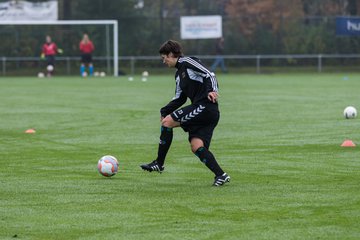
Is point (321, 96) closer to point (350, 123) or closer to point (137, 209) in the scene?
point (350, 123)

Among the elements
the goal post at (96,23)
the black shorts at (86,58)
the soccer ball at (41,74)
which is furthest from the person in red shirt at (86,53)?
the soccer ball at (41,74)

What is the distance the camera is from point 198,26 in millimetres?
49406

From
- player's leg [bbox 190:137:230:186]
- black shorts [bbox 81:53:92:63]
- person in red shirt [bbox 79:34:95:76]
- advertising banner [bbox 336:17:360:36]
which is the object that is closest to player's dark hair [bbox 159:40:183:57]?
player's leg [bbox 190:137:230:186]

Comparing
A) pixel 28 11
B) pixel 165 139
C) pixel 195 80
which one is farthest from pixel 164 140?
pixel 28 11

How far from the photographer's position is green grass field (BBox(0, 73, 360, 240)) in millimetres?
8039

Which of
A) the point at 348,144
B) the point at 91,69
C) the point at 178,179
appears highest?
the point at 178,179

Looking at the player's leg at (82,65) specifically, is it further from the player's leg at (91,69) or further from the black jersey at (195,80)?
the black jersey at (195,80)

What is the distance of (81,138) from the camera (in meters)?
16.5

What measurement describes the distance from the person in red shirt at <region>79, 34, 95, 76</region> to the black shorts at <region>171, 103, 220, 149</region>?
3526 cm

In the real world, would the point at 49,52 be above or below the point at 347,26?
below

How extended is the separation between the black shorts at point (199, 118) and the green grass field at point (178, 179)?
568mm

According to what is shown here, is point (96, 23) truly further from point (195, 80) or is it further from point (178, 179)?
point (195, 80)

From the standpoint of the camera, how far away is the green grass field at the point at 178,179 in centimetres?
804

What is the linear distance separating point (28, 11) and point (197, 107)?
39.3 m
